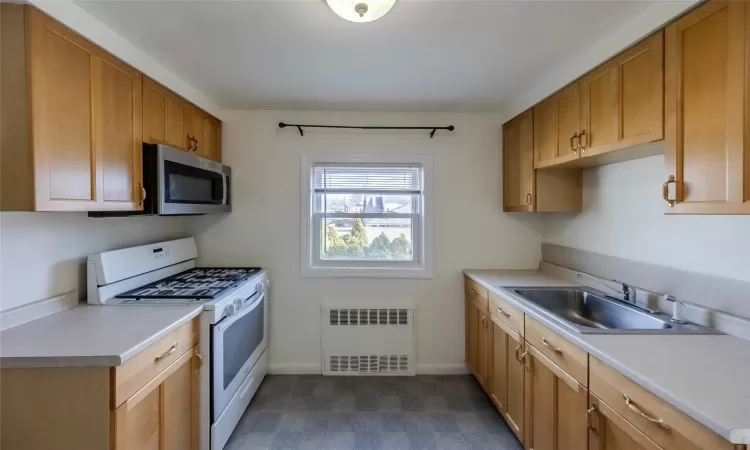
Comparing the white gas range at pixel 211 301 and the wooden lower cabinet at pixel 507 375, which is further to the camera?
the wooden lower cabinet at pixel 507 375

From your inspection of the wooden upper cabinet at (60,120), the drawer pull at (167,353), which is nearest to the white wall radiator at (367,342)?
the drawer pull at (167,353)

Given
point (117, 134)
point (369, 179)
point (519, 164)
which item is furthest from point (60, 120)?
point (519, 164)

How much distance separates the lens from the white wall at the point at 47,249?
59.9 inches

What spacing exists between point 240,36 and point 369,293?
2.12 meters

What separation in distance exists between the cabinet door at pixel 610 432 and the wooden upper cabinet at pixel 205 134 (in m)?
2.78

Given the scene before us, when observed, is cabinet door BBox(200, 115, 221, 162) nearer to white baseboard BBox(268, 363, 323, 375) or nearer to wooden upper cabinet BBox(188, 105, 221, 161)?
wooden upper cabinet BBox(188, 105, 221, 161)

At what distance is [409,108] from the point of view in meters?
2.87

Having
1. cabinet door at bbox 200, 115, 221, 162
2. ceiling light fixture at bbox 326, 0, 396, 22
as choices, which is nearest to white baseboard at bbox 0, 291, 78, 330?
cabinet door at bbox 200, 115, 221, 162

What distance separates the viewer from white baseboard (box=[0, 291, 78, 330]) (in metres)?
1.49

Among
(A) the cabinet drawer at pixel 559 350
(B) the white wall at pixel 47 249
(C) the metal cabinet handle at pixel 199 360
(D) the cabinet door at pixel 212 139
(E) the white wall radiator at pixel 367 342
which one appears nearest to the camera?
(A) the cabinet drawer at pixel 559 350

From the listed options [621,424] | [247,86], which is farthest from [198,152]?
[621,424]

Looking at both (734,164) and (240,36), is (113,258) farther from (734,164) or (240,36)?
(734,164)

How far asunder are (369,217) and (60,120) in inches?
83.8

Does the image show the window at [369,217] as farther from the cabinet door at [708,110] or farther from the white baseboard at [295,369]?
the cabinet door at [708,110]
